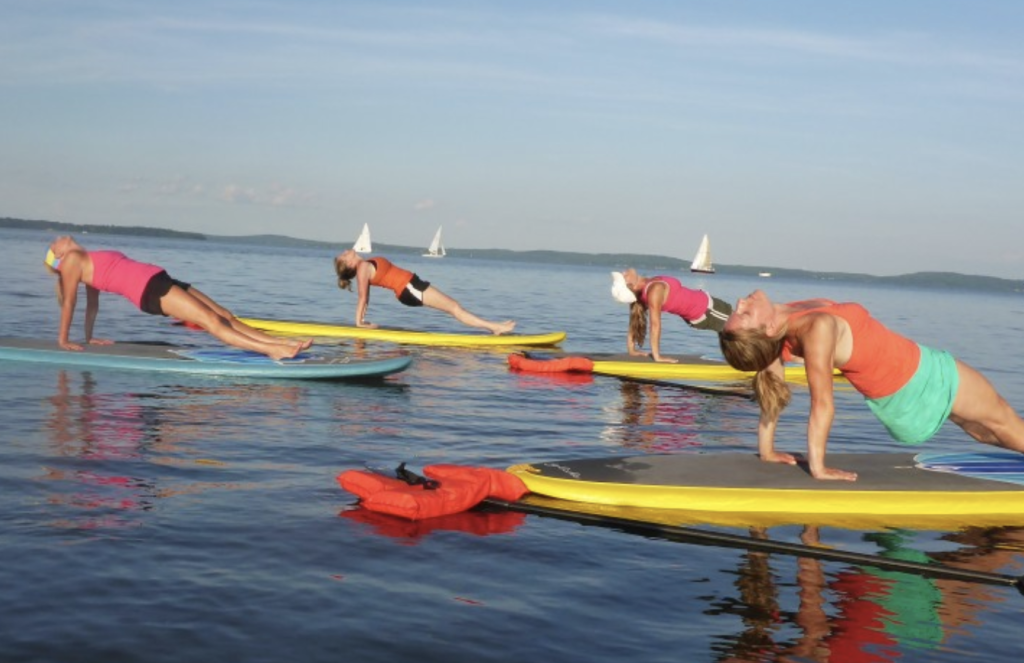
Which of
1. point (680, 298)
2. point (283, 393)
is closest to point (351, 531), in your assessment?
point (283, 393)

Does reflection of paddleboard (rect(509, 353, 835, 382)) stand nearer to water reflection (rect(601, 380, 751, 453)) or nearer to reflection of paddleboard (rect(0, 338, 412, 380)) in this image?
water reflection (rect(601, 380, 751, 453))

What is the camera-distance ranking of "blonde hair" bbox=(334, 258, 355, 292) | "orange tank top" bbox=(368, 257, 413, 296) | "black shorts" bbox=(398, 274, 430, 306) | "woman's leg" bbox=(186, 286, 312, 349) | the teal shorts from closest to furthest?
the teal shorts
"woman's leg" bbox=(186, 286, 312, 349)
"blonde hair" bbox=(334, 258, 355, 292)
"orange tank top" bbox=(368, 257, 413, 296)
"black shorts" bbox=(398, 274, 430, 306)

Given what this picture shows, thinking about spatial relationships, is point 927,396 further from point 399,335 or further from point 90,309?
point 399,335

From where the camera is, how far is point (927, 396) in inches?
318

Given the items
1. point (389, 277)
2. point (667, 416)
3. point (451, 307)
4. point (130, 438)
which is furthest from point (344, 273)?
point (130, 438)

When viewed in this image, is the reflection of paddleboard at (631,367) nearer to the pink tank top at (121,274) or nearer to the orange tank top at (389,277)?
the orange tank top at (389,277)

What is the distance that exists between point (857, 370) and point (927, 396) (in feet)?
1.73

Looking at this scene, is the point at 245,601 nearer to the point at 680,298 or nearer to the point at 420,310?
the point at 680,298

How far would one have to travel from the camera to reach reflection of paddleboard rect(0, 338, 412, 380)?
13883 mm

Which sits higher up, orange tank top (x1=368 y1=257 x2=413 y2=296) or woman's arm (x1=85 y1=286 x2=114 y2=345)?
orange tank top (x1=368 y1=257 x2=413 y2=296)

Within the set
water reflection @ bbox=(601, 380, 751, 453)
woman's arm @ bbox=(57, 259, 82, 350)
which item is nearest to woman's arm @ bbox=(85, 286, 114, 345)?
woman's arm @ bbox=(57, 259, 82, 350)

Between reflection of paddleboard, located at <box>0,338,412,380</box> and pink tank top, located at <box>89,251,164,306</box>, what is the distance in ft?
3.18

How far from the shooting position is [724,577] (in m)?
6.75

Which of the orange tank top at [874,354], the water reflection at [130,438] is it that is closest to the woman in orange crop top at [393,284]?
the water reflection at [130,438]
